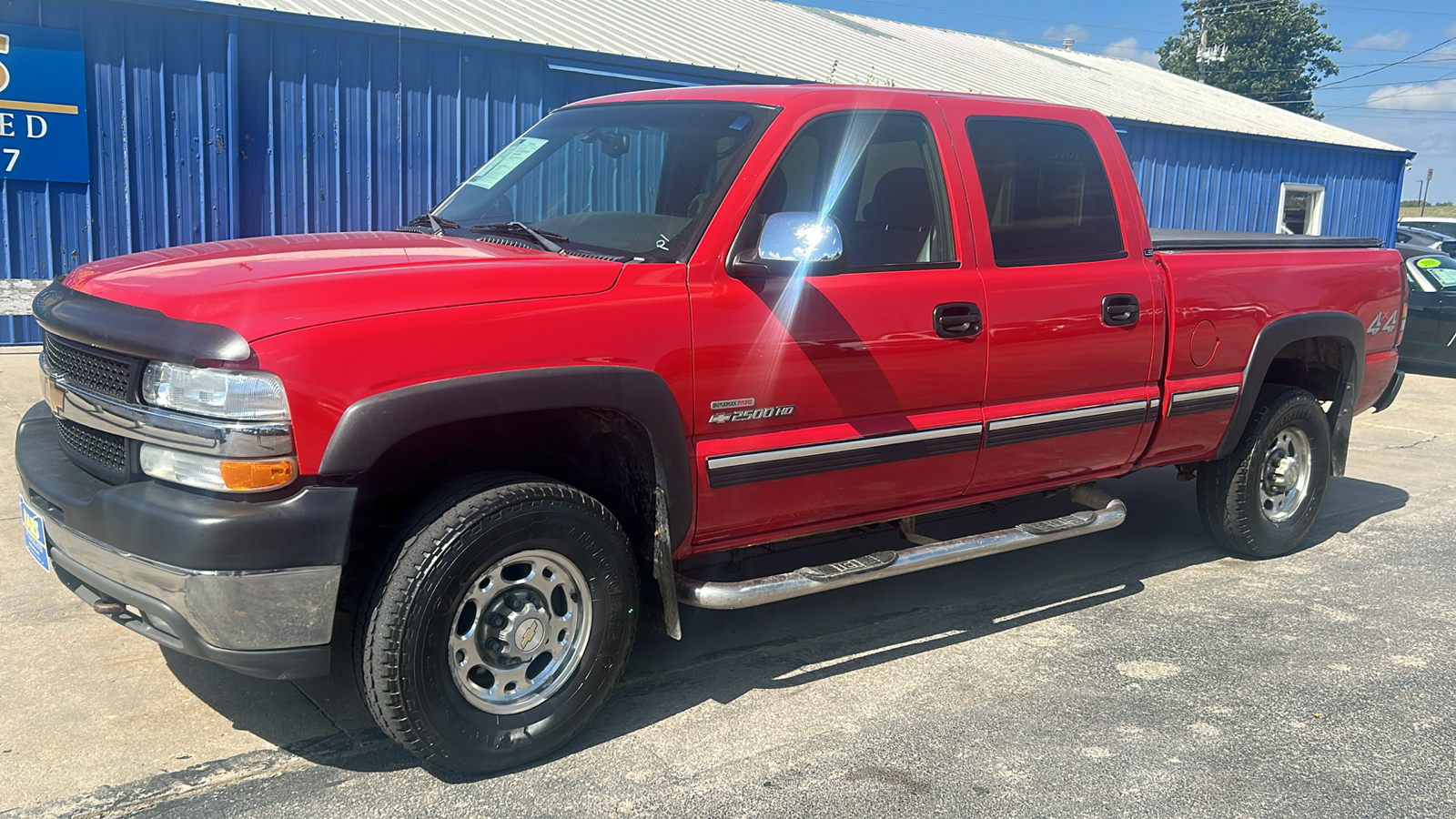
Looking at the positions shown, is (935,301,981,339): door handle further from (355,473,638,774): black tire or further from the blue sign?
the blue sign

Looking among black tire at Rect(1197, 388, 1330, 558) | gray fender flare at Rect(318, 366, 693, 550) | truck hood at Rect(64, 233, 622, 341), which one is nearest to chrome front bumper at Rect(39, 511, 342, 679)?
gray fender flare at Rect(318, 366, 693, 550)

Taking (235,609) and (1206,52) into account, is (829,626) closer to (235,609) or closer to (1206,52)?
(235,609)

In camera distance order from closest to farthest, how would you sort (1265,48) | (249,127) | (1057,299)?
(1057,299) → (249,127) → (1265,48)

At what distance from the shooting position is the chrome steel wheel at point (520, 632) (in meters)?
3.22

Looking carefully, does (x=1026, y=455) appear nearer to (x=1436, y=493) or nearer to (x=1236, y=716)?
(x=1236, y=716)

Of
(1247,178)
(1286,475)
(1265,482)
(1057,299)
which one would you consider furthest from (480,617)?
(1247,178)

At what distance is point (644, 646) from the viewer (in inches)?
169

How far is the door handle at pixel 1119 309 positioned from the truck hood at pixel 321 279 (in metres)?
2.10

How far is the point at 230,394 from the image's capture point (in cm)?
276

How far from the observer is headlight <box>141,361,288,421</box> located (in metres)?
2.75

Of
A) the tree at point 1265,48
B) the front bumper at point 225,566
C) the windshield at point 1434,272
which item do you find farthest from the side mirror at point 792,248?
the tree at point 1265,48

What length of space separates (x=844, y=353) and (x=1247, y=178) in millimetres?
17623

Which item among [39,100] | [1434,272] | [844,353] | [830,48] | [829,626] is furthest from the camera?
[830,48]

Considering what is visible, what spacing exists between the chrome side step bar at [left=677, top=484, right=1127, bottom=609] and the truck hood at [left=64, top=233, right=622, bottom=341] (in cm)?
103
